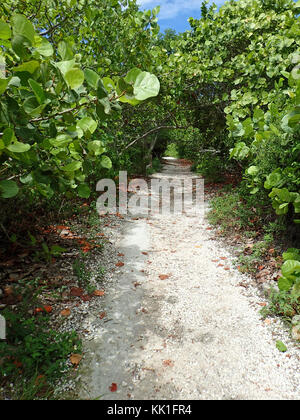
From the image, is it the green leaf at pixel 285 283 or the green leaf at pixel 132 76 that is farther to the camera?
the green leaf at pixel 285 283

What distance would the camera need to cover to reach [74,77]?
1.16m

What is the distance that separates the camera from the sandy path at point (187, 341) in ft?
7.39

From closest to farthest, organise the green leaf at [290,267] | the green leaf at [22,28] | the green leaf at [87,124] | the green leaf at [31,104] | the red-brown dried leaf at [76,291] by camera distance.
Result: the green leaf at [22,28]
the green leaf at [31,104]
the green leaf at [290,267]
the green leaf at [87,124]
the red-brown dried leaf at [76,291]

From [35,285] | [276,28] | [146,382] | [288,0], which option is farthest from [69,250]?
[288,0]

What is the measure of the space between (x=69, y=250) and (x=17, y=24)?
3.39 m

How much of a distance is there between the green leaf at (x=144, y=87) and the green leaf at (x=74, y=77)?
0.24 m

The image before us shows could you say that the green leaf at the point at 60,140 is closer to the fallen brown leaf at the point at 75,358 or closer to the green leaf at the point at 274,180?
the fallen brown leaf at the point at 75,358

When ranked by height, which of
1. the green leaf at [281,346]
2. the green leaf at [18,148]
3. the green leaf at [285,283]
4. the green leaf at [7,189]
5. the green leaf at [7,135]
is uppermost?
the green leaf at [7,135]

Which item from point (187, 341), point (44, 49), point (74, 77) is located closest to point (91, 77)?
point (74, 77)

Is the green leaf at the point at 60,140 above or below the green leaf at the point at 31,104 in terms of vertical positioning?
Result: below

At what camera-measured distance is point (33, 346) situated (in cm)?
224

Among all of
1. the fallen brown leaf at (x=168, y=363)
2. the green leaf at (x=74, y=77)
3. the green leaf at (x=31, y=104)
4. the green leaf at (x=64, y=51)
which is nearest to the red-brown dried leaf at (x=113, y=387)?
the fallen brown leaf at (x=168, y=363)

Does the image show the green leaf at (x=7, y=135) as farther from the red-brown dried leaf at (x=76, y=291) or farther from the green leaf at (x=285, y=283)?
the red-brown dried leaf at (x=76, y=291)

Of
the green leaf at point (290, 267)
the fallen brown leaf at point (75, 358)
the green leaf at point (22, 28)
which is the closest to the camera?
the green leaf at point (22, 28)
